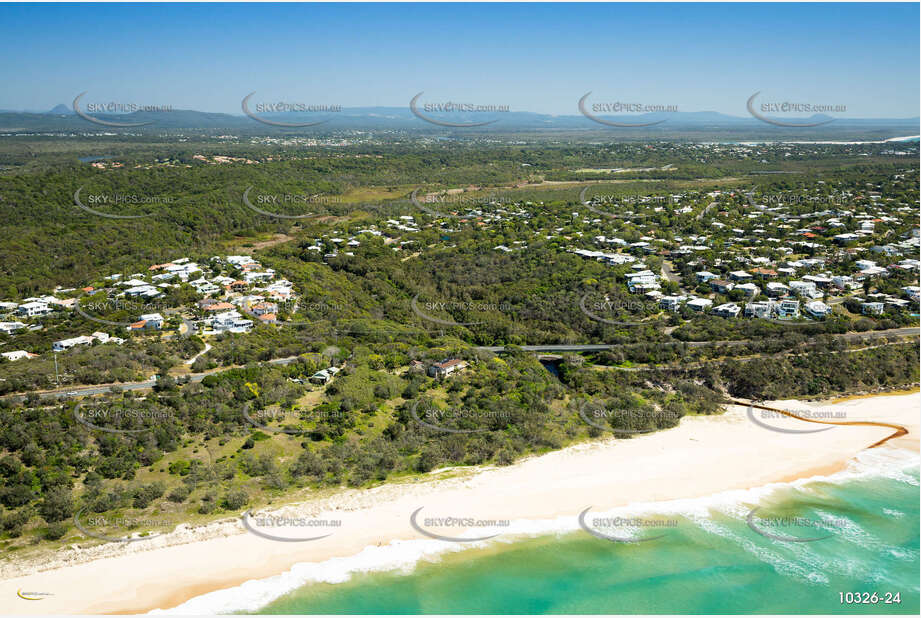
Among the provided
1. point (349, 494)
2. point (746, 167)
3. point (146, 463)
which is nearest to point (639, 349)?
point (349, 494)

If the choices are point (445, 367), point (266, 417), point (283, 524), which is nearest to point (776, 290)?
point (445, 367)

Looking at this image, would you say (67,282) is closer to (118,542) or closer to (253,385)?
(253,385)

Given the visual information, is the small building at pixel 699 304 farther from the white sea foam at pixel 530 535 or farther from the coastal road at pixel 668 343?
the white sea foam at pixel 530 535

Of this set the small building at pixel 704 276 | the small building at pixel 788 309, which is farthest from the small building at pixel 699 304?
the small building at pixel 704 276

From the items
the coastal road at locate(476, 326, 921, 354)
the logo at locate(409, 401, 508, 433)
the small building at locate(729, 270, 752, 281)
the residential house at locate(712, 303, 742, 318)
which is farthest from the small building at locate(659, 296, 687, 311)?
the logo at locate(409, 401, 508, 433)

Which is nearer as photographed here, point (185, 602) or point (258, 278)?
point (185, 602)

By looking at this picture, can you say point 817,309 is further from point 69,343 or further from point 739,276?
point 69,343
